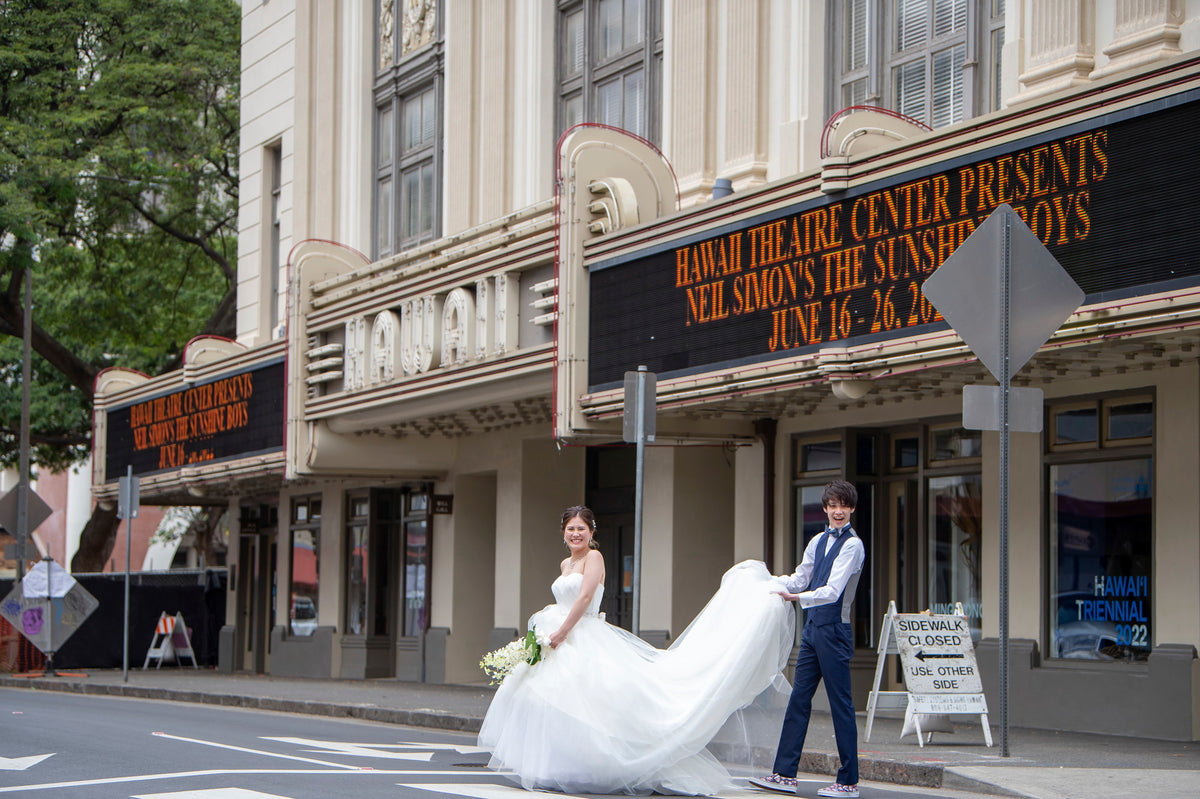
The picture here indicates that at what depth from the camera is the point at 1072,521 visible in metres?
14.5

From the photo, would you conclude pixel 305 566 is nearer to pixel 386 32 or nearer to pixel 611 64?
pixel 386 32

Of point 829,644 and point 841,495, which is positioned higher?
point 841,495

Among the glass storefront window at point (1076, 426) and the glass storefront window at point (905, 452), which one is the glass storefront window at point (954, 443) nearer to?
the glass storefront window at point (905, 452)

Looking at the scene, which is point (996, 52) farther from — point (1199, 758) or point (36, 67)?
point (36, 67)

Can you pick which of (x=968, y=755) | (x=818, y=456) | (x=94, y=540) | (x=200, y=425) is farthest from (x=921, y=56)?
(x=94, y=540)

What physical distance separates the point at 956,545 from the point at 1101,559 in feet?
6.66

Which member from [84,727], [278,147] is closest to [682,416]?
[84,727]

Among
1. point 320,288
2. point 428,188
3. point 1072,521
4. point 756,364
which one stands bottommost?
point 1072,521

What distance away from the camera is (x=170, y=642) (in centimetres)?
3070

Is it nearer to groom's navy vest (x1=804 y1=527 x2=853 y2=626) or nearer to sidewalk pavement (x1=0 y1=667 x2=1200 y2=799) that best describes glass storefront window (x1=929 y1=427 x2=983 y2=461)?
sidewalk pavement (x1=0 y1=667 x2=1200 y2=799)

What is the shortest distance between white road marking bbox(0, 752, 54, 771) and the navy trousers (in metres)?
4.79

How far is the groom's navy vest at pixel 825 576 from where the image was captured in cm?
985

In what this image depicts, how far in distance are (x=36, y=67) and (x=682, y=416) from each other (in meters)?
18.8

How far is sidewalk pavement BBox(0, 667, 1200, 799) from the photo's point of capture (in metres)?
9.84
